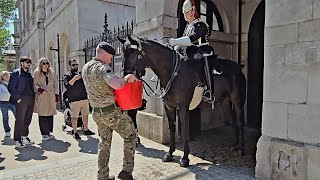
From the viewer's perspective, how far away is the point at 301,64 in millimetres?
3193

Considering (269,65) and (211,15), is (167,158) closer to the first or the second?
(269,65)

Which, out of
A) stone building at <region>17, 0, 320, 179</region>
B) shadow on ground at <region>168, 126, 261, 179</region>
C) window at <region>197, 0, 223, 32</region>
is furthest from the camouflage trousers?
window at <region>197, 0, 223, 32</region>

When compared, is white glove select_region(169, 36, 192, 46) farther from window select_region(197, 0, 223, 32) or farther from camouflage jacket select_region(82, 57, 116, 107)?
window select_region(197, 0, 223, 32)

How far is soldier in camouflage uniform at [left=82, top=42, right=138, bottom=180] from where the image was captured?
321cm

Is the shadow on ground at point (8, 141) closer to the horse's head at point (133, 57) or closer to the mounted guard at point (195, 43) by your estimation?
the horse's head at point (133, 57)

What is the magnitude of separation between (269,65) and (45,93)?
4793mm

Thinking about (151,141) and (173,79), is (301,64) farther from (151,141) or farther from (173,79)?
(151,141)

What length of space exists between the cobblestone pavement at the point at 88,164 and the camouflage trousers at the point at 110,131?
0.55 m

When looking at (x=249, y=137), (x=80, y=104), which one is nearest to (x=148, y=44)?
(x=80, y=104)

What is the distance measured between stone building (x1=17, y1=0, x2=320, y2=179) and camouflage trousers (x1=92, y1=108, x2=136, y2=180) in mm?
1765

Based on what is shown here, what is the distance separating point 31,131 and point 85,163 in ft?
11.4

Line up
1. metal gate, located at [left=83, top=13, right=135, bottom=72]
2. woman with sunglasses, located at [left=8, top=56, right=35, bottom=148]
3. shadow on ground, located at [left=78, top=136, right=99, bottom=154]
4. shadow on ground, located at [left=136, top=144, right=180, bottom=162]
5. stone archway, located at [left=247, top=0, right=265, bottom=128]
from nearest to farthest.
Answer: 1. shadow on ground, located at [left=136, top=144, right=180, bottom=162]
2. shadow on ground, located at [left=78, top=136, right=99, bottom=154]
3. woman with sunglasses, located at [left=8, top=56, right=35, bottom=148]
4. stone archway, located at [left=247, top=0, right=265, bottom=128]
5. metal gate, located at [left=83, top=13, right=135, bottom=72]

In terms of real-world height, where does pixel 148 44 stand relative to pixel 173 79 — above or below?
above

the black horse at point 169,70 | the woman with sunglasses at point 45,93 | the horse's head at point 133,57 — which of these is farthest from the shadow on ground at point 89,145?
the horse's head at point 133,57
